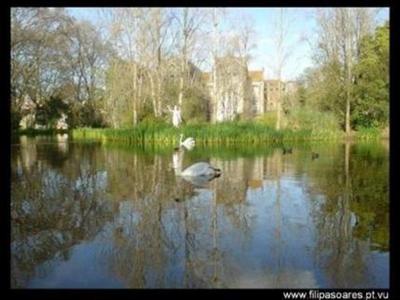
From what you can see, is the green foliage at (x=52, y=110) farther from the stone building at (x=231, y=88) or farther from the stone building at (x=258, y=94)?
the stone building at (x=258, y=94)

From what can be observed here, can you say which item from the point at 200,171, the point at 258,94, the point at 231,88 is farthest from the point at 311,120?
the point at 258,94

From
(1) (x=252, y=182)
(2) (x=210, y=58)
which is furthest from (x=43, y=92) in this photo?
(1) (x=252, y=182)

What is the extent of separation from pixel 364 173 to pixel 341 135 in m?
19.6

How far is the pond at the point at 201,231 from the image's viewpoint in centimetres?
462

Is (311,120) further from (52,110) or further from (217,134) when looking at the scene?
(52,110)

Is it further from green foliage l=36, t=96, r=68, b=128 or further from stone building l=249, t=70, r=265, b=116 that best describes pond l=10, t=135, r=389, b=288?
stone building l=249, t=70, r=265, b=116

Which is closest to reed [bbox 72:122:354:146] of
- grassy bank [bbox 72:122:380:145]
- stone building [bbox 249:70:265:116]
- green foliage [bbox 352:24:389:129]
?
grassy bank [bbox 72:122:380:145]

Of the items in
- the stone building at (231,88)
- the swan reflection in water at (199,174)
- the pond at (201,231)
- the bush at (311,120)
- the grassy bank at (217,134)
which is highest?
the stone building at (231,88)

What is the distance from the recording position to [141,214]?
23.5 feet

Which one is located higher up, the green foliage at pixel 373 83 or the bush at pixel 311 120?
the green foliage at pixel 373 83

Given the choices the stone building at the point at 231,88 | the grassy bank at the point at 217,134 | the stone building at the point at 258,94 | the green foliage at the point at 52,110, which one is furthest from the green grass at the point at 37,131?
the stone building at the point at 258,94

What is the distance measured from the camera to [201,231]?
6.23 m
